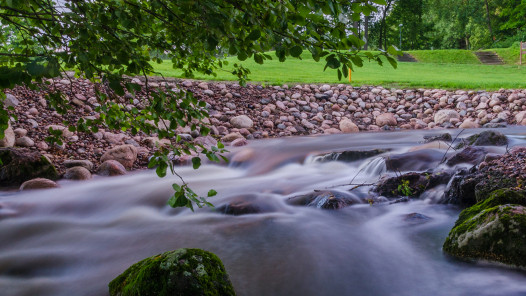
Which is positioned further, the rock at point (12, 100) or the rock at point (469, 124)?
the rock at point (469, 124)

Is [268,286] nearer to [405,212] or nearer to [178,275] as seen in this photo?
[178,275]

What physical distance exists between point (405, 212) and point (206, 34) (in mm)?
3679

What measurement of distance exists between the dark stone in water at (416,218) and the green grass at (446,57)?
3182 cm

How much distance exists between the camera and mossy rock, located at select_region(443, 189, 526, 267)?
3.13 m

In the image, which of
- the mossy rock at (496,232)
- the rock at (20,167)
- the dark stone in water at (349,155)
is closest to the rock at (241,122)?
the dark stone in water at (349,155)

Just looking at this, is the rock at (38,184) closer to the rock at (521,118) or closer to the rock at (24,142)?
the rock at (24,142)

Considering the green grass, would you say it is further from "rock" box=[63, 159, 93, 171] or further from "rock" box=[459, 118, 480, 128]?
"rock" box=[63, 159, 93, 171]

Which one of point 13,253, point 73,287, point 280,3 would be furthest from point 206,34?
point 13,253

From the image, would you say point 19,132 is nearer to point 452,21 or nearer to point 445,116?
point 445,116

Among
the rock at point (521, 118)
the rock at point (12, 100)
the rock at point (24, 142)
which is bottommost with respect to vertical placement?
the rock at point (521, 118)

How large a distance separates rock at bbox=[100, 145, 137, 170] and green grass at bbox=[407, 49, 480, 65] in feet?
100

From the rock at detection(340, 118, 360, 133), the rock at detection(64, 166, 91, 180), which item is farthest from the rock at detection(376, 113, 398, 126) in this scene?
the rock at detection(64, 166, 91, 180)

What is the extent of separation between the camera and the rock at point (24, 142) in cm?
741

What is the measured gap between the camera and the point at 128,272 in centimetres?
304
